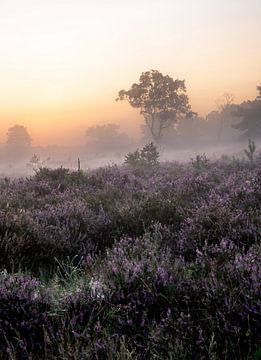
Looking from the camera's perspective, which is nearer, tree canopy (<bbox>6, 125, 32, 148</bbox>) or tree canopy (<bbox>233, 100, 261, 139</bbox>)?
tree canopy (<bbox>233, 100, 261, 139</bbox>)

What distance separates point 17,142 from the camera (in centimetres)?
8300

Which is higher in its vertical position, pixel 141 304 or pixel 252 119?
pixel 252 119

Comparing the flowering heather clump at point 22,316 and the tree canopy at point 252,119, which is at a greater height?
the tree canopy at point 252,119

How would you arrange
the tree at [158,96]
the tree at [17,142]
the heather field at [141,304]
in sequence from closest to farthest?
the heather field at [141,304], the tree at [158,96], the tree at [17,142]

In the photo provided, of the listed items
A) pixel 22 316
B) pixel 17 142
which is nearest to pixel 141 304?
pixel 22 316

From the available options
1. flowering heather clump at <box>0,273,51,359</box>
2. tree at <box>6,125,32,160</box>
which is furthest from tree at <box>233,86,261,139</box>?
flowering heather clump at <box>0,273,51,359</box>

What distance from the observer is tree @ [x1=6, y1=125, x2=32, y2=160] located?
8181cm

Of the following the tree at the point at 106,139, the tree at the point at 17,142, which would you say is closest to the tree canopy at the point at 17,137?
the tree at the point at 17,142

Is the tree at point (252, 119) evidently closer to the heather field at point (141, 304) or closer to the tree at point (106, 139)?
the tree at point (106, 139)

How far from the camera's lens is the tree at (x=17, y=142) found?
81.8 meters

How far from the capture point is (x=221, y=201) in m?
5.19

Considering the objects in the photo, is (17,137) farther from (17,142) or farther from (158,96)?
(158,96)

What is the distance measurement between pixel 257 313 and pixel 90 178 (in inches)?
327

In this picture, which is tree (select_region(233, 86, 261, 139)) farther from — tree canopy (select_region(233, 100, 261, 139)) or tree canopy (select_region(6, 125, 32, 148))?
tree canopy (select_region(6, 125, 32, 148))
